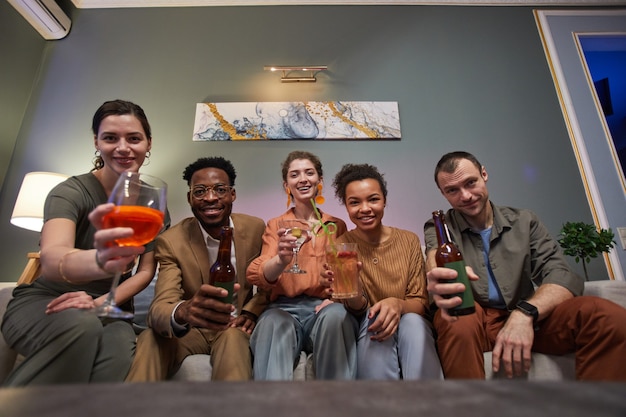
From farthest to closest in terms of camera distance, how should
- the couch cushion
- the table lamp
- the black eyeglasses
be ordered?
1. the table lamp
2. the black eyeglasses
3. the couch cushion

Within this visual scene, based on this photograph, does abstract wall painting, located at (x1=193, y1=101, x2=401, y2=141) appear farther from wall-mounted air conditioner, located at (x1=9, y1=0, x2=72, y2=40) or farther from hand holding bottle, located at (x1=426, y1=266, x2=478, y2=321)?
hand holding bottle, located at (x1=426, y1=266, x2=478, y2=321)

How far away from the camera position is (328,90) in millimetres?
2938

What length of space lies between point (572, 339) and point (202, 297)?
129cm

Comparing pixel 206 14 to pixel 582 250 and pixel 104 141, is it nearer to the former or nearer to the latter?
pixel 104 141

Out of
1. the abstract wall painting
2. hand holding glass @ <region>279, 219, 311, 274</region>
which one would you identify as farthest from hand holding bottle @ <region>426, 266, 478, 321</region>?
the abstract wall painting

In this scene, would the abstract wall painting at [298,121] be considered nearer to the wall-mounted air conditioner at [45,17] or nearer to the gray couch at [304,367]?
the wall-mounted air conditioner at [45,17]

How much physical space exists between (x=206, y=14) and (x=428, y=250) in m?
3.14

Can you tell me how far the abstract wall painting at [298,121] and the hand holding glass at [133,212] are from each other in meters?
1.95

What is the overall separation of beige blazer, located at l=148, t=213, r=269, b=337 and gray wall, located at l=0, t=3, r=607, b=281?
3.27 ft

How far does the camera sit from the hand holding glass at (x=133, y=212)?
817mm

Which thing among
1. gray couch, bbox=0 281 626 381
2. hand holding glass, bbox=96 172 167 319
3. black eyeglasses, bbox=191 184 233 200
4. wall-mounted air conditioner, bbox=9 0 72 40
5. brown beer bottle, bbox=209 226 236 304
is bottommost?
gray couch, bbox=0 281 626 381

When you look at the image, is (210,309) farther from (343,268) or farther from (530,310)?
(530,310)

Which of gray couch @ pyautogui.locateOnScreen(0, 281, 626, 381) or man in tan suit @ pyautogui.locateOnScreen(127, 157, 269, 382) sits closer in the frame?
man in tan suit @ pyautogui.locateOnScreen(127, 157, 269, 382)

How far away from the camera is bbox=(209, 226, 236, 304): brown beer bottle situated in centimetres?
107
